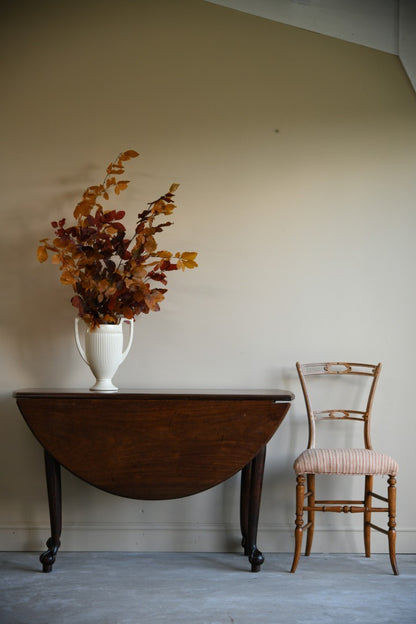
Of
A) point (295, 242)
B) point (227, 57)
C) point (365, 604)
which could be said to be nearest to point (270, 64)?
point (227, 57)

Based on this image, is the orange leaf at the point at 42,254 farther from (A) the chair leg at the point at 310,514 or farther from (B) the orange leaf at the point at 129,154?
(A) the chair leg at the point at 310,514

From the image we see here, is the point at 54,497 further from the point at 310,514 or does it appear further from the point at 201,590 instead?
the point at 310,514

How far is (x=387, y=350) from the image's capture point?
3.04 meters

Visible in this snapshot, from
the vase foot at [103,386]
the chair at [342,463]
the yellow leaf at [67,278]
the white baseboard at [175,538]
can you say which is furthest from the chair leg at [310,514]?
the yellow leaf at [67,278]

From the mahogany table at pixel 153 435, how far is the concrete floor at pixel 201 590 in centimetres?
36

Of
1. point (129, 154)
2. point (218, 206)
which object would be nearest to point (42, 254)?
point (129, 154)

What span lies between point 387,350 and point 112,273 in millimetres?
1374

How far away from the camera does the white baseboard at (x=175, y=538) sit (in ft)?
9.62

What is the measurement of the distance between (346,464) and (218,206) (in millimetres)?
1366

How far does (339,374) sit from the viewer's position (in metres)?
2.98

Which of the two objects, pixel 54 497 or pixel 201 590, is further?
pixel 54 497

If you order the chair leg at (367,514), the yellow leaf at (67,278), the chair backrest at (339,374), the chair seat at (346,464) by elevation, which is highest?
the yellow leaf at (67,278)

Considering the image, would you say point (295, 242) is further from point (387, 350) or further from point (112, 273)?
point (112, 273)

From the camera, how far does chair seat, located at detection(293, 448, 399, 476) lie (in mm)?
2602
